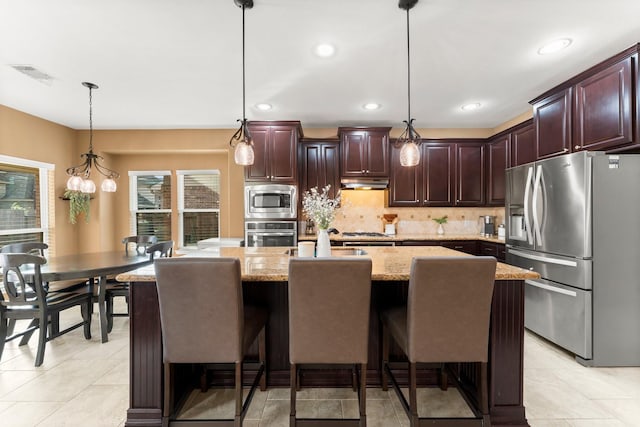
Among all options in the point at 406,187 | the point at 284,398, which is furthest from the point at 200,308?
the point at 406,187

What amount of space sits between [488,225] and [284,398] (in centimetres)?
→ 388

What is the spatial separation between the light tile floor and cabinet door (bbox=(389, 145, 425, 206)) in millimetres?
2470

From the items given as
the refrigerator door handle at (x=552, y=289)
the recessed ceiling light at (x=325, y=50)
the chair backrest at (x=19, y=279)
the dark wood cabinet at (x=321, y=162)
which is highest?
the recessed ceiling light at (x=325, y=50)

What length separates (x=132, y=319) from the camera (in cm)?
172

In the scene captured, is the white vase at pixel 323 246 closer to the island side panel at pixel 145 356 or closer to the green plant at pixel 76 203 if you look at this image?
the island side panel at pixel 145 356

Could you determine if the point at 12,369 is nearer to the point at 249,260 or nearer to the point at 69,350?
the point at 69,350

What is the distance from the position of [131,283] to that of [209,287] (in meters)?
0.60

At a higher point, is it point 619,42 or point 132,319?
point 619,42

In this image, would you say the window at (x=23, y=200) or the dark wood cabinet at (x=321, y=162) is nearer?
the window at (x=23, y=200)

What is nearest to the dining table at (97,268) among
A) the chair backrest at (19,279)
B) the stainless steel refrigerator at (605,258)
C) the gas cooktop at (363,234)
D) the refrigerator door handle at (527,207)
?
the chair backrest at (19,279)

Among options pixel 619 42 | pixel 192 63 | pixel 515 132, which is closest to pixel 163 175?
pixel 192 63

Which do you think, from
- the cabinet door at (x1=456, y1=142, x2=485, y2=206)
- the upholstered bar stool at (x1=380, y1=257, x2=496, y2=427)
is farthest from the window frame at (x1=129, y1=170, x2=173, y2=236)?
the cabinet door at (x1=456, y1=142, x2=485, y2=206)

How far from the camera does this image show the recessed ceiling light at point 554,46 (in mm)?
2238

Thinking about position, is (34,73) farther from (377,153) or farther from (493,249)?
(493,249)
